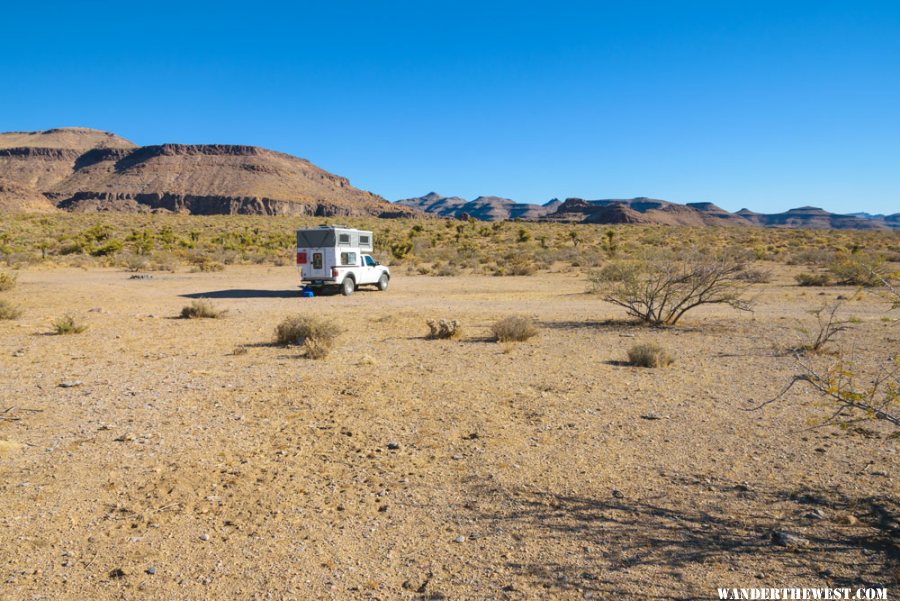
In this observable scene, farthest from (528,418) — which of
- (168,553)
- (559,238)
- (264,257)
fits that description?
(559,238)

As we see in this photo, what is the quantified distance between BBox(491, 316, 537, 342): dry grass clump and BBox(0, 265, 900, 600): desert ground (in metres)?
0.84

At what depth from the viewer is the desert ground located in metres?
3.70

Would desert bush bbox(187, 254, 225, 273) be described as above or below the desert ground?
above

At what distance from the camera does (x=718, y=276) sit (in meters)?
13.0

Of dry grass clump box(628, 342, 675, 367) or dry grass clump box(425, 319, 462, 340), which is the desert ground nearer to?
dry grass clump box(628, 342, 675, 367)

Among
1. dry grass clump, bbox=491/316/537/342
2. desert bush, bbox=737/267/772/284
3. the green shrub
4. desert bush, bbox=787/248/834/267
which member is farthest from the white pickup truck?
desert bush, bbox=787/248/834/267

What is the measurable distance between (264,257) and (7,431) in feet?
110

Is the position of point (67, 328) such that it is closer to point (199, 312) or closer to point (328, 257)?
point (199, 312)

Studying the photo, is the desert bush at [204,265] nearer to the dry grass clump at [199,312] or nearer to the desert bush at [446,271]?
the desert bush at [446,271]

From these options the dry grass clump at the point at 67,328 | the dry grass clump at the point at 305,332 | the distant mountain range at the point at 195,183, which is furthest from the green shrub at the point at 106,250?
the distant mountain range at the point at 195,183

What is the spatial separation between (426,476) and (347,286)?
16.8 meters

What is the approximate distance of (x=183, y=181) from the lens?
14338cm

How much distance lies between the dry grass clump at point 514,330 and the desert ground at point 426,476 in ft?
2.75

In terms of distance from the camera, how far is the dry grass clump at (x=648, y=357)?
9352 millimetres
